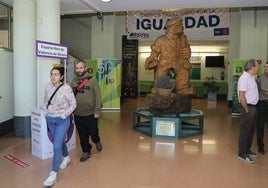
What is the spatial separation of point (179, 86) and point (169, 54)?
0.72 m

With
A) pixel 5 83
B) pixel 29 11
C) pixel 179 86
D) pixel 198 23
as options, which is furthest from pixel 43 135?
pixel 198 23

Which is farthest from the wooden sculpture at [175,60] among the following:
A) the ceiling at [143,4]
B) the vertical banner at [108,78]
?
the vertical banner at [108,78]

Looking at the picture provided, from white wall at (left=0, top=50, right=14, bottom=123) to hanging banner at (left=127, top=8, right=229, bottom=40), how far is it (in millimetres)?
5524

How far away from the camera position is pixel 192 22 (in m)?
10.0

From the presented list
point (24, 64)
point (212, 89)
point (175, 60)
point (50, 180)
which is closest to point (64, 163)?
point (50, 180)

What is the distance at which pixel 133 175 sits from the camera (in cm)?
373

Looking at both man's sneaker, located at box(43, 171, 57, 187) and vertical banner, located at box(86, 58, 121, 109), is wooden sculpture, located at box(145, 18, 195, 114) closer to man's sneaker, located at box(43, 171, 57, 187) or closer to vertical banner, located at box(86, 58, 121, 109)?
man's sneaker, located at box(43, 171, 57, 187)

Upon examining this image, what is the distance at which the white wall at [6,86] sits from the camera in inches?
223

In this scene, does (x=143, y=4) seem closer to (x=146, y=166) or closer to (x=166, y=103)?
(x=166, y=103)

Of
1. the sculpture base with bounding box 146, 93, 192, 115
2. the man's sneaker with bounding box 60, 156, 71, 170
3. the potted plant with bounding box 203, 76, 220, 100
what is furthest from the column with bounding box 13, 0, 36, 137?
the potted plant with bounding box 203, 76, 220, 100

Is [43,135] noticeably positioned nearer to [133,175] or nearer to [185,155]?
[133,175]

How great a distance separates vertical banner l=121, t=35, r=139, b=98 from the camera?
12.8 m

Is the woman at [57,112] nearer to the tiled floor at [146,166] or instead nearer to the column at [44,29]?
the tiled floor at [146,166]

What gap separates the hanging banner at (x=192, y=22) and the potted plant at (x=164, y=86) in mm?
4606
